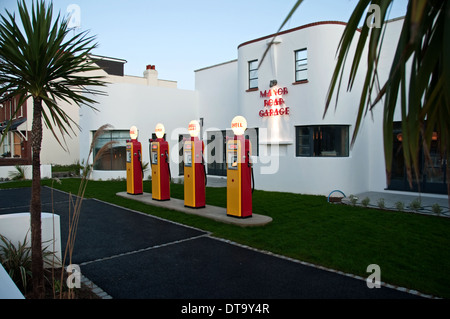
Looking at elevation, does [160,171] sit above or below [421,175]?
above

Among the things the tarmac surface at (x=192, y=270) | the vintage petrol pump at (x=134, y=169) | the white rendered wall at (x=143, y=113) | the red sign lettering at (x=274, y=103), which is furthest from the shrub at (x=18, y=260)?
the white rendered wall at (x=143, y=113)

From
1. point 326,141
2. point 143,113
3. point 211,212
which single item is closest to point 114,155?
point 143,113

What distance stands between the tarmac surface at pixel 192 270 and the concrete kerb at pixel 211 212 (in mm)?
844

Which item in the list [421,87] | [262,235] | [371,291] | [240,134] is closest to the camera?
[421,87]

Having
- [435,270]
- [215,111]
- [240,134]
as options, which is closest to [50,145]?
[215,111]

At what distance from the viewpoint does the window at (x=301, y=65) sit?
11.2 meters

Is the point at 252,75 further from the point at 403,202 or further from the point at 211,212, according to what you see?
the point at 403,202

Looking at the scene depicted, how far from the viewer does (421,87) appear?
172cm

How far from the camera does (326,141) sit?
10914 millimetres

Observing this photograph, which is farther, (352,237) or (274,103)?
(274,103)

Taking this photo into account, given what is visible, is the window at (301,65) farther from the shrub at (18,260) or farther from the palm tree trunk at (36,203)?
the shrub at (18,260)

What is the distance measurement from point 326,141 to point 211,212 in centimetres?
487

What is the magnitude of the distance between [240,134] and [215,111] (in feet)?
29.9
